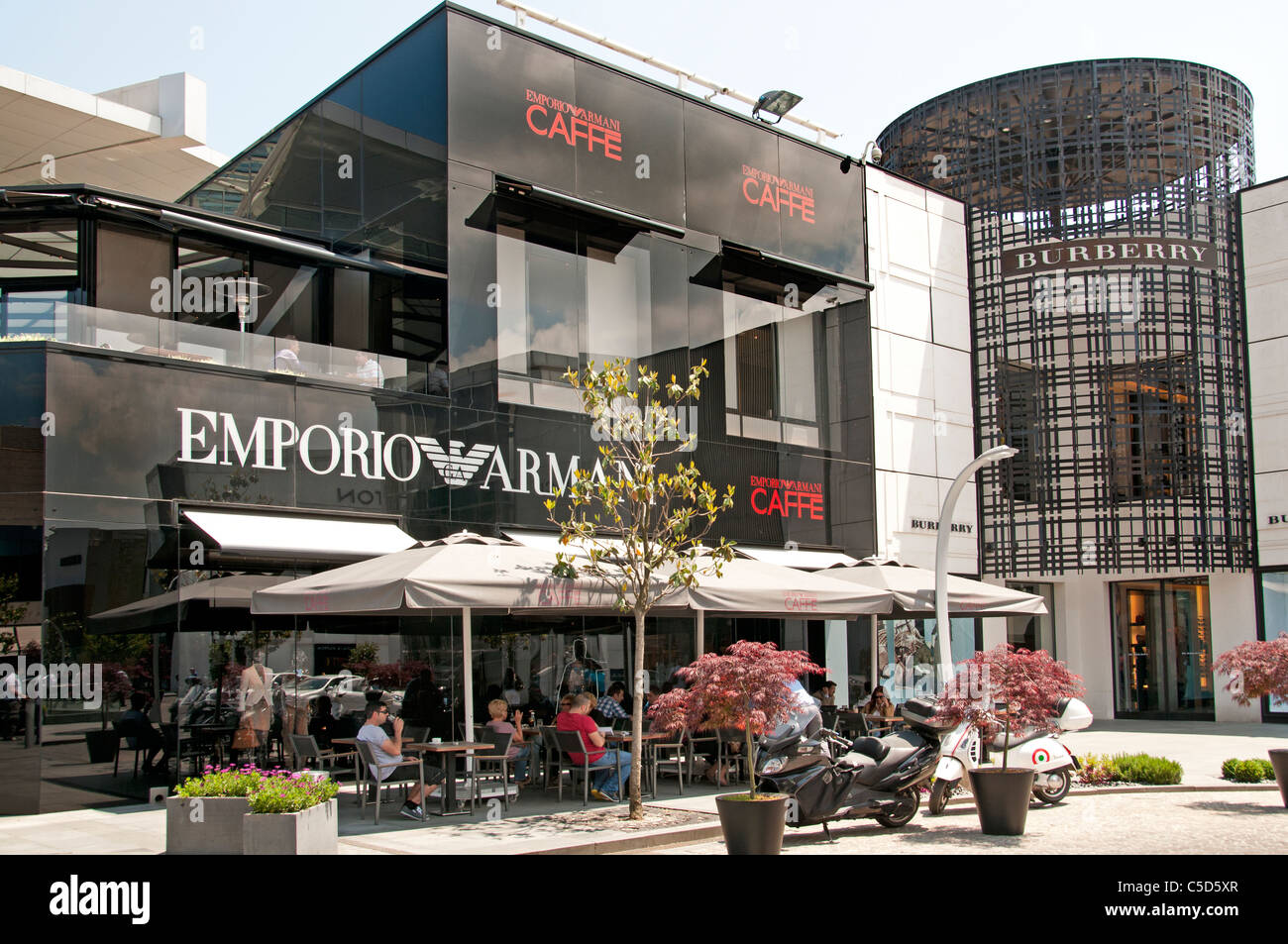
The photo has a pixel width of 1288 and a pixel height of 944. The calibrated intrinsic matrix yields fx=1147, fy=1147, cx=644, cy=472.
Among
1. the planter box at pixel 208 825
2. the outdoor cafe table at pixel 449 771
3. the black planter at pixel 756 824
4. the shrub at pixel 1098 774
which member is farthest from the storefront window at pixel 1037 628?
the planter box at pixel 208 825

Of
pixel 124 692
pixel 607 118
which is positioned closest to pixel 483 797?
pixel 124 692

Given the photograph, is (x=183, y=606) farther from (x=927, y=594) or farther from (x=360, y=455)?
(x=927, y=594)

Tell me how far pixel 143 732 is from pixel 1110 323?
20764mm

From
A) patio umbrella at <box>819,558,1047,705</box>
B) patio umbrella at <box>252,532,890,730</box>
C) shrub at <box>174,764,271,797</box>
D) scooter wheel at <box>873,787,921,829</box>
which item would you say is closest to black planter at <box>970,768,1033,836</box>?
scooter wheel at <box>873,787,921,829</box>

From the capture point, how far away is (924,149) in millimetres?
25922

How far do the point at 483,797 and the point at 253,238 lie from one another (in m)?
8.55

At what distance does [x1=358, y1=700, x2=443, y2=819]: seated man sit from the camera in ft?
37.0

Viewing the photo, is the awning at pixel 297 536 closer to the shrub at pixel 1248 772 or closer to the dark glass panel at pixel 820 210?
the dark glass panel at pixel 820 210

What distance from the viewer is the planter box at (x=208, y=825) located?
848 cm

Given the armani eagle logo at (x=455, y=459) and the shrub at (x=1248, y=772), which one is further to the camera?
the armani eagle logo at (x=455, y=459)

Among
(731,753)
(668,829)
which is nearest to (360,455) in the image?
(731,753)

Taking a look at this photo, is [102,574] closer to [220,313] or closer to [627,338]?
[220,313]

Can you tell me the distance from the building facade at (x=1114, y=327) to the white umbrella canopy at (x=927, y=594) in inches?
389

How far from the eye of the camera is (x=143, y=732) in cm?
1254
